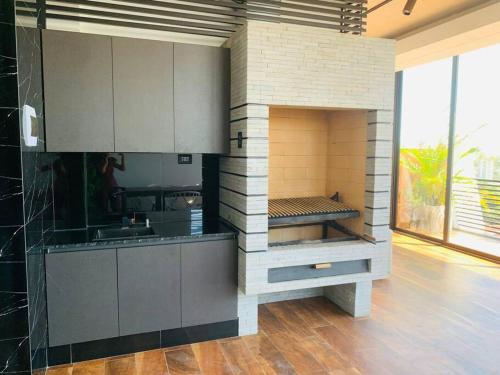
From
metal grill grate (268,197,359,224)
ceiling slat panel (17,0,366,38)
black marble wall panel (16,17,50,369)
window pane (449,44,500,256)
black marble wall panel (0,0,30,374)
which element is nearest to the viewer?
black marble wall panel (0,0,30,374)

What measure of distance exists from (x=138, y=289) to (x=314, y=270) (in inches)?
56.0

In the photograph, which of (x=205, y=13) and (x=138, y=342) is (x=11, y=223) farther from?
(x=205, y=13)

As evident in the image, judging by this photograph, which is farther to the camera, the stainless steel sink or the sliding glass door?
the sliding glass door

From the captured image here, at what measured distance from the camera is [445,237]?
6.09 meters

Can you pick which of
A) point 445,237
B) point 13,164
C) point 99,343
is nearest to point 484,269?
point 445,237

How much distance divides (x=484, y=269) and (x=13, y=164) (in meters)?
5.39

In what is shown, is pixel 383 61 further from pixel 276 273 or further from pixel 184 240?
pixel 184 240

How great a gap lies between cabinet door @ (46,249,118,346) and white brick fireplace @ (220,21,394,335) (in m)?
1.00

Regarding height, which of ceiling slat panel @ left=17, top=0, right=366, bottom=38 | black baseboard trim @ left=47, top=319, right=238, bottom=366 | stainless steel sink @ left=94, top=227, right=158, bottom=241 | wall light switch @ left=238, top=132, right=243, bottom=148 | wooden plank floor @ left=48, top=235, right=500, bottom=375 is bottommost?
wooden plank floor @ left=48, top=235, right=500, bottom=375

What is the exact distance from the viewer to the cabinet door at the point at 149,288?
8.97 ft

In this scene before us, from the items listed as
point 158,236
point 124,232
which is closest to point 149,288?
point 158,236

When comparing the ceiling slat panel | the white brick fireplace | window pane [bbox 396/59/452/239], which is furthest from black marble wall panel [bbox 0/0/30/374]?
window pane [bbox 396/59/452/239]

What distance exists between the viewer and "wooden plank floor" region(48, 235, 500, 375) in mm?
2629

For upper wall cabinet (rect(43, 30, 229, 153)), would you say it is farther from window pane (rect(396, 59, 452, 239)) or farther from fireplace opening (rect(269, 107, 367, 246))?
window pane (rect(396, 59, 452, 239))
